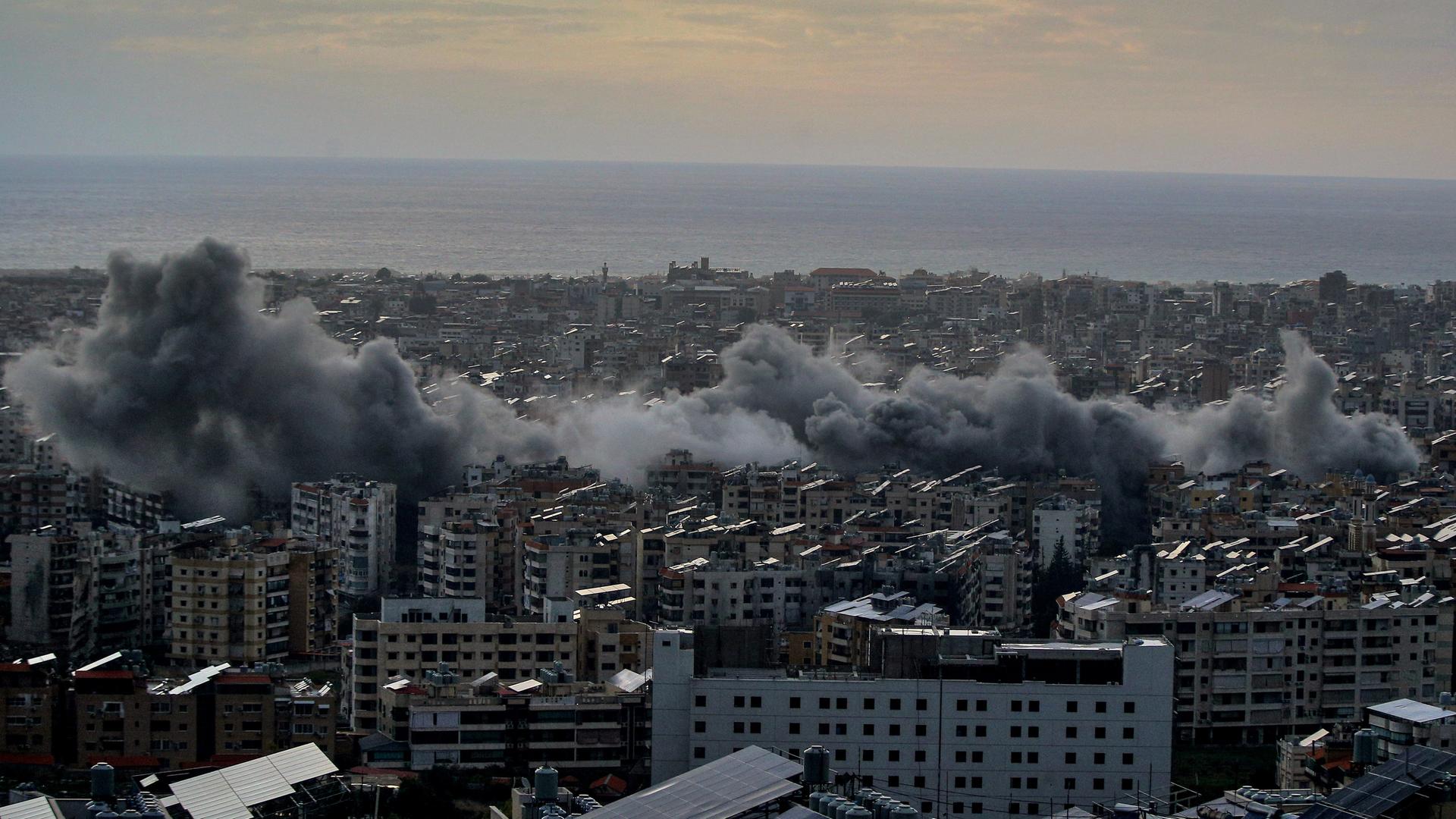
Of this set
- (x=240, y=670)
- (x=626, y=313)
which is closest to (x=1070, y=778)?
(x=240, y=670)

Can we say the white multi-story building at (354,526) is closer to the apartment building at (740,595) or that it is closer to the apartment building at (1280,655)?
the apartment building at (740,595)

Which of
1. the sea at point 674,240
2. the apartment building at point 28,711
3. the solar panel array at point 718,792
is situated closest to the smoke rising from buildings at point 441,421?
the apartment building at point 28,711

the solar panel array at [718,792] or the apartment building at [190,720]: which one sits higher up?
the solar panel array at [718,792]

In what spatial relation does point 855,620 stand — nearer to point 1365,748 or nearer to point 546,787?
point 1365,748

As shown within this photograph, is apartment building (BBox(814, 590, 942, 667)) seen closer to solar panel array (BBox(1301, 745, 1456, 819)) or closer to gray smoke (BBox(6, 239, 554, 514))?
solar panel array (BBox(1301, 745, 1456, 819))

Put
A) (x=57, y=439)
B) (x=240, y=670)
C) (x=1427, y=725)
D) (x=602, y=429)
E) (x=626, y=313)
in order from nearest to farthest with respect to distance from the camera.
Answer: (x=1427, y=725)
(x=240, y=670)
(x=57, y=439)
(x=602, y=429)
(x=626, y=313)

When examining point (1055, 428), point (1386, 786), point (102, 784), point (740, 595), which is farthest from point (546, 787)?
point (1055, 428)

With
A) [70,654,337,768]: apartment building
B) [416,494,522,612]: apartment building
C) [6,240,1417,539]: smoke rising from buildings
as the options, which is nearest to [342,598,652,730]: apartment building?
[70,654,337,768]: apartment building

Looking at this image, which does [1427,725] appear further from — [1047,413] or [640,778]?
[1047,413]
